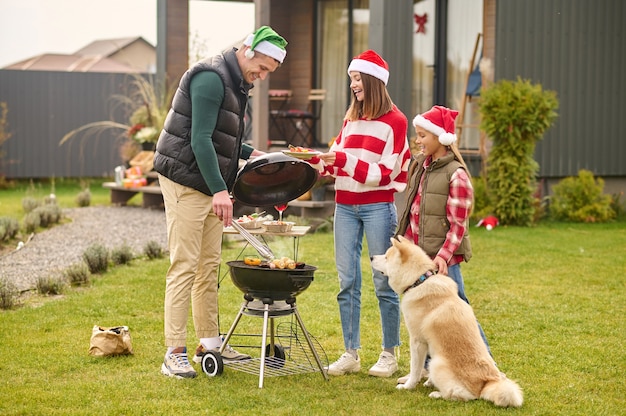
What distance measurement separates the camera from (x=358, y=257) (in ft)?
17.7

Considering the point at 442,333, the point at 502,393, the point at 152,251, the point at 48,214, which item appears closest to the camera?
the point at 502,393

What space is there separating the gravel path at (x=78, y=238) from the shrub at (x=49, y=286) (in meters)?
0.24

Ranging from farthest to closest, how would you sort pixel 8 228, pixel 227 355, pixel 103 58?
1. pixel 103 58
2. pixel 8 228
3. pixel 227 355

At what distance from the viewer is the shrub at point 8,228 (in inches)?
419

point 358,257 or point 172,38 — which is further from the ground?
point 172,38

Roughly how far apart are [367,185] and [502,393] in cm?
142

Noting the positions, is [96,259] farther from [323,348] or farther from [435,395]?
[435,395]

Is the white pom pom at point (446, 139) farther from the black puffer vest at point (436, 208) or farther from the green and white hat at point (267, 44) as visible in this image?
the green and white hat at point (267, 44)

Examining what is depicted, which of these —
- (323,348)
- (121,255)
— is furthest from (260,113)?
(323,348)

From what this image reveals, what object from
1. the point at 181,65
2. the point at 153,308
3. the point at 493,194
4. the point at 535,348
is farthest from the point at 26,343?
the point at 181,65

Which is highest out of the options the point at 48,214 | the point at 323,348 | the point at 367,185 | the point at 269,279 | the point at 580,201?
the point at 367,185

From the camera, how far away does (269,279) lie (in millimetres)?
5008

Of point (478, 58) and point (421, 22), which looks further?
point (421, 22)

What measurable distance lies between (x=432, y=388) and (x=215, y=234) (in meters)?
1.55
